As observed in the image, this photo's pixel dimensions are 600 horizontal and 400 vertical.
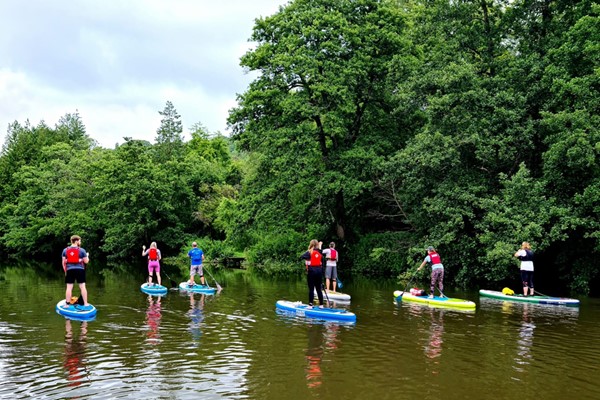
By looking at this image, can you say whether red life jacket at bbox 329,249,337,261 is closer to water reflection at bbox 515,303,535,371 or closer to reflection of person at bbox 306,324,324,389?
reflection of person at bbox 306,324,324,389

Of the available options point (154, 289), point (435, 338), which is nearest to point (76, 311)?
point (154, 289)

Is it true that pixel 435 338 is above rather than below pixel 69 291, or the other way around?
below

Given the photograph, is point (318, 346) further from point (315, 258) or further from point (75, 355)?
point (75, 355)

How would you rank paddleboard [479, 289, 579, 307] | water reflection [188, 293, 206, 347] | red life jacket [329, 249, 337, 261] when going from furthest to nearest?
red life jacket [329, 249, 337, 261], paddleboard [479, 289, 579, 307], water reflection [188, 293, 206, 347]

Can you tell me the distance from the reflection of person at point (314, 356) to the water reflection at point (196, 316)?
2.44 meters

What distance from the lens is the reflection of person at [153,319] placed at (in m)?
11.7

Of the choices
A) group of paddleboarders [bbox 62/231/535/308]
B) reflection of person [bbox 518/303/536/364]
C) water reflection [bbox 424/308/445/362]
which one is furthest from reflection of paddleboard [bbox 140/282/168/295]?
reflection of person [bbox 518/303/536/364]

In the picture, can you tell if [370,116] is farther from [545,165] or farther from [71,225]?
[71,225]

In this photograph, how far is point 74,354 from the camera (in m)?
9.96

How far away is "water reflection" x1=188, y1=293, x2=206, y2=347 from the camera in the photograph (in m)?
11.9

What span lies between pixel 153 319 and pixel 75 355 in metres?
4.22

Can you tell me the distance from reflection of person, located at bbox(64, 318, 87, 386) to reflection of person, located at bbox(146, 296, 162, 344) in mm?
1383

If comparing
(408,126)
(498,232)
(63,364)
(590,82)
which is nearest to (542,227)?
(498,232)

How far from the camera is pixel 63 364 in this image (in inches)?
363
